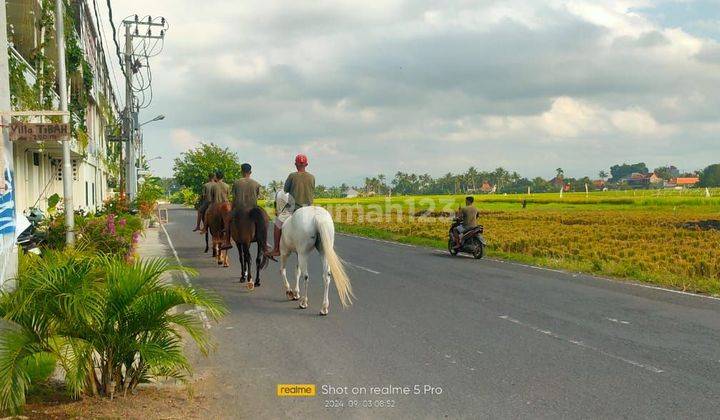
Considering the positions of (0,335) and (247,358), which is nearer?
(0,335)

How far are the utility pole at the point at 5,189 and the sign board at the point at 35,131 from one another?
0.24 metres

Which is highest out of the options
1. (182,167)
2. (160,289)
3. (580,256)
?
(182,167)

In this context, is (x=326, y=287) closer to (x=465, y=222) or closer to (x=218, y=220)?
(x=218, y=220)

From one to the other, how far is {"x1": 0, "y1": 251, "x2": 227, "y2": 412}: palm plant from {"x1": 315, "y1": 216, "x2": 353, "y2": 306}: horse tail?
3555 millimetres

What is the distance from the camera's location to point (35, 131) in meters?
6.46

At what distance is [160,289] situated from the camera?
5.20 metres

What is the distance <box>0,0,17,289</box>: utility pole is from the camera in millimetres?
5660

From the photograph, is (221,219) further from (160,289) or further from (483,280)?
(160,289)

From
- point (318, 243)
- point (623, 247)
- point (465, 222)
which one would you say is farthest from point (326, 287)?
point (623, 247)

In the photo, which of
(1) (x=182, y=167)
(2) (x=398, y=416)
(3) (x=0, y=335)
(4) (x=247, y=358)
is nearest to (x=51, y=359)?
(3) (x=0, y=335)

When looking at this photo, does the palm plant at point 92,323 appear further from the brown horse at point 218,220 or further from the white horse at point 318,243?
the brown horse at point 218,220

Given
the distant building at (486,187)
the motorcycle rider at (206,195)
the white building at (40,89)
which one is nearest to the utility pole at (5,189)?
the white building at (40,89)

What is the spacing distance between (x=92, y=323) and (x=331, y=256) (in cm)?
445

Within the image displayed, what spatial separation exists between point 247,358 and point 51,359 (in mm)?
2241
